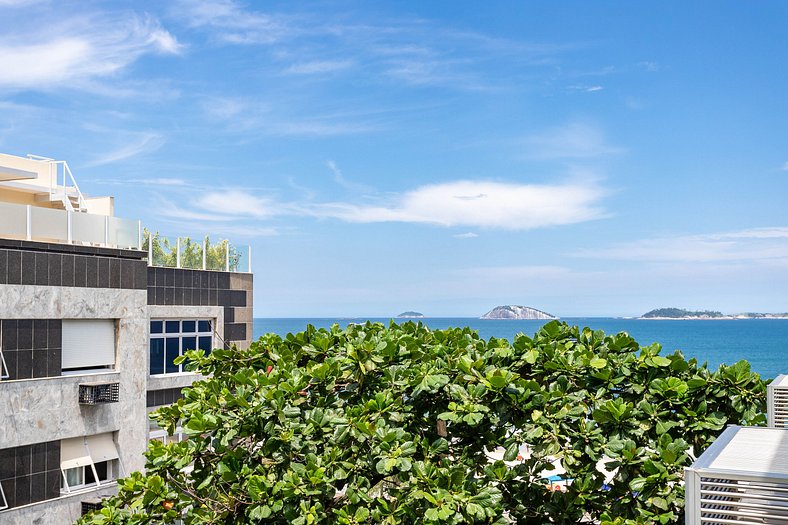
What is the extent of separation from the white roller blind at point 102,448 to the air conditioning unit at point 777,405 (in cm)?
1857

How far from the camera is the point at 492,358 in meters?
A: 7.33

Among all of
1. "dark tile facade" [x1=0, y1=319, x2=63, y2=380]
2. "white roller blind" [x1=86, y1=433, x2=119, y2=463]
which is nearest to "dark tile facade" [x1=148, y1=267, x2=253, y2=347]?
"white roller blind" [x1=86, y1=433, x2=119, y2=463]

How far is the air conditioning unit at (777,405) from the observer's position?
6707mm

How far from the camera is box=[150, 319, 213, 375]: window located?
24578 millimetres

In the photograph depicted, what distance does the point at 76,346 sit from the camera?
2059 centimetres

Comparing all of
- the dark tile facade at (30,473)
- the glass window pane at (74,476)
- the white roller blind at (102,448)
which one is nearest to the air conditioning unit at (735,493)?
the dark tile facade at (30,473)

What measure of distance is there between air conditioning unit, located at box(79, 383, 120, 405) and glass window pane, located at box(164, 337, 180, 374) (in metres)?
3.70

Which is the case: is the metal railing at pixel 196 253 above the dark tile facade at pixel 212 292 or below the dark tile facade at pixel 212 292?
above

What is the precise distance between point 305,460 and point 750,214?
519 feet

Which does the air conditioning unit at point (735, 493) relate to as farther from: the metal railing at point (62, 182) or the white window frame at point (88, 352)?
the metal railing at point (62, 182)

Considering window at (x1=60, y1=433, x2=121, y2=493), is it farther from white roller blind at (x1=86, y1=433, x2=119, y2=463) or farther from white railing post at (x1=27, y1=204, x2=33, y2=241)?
white railing post at (x1=27, y1=204, x2=33, y2=241)

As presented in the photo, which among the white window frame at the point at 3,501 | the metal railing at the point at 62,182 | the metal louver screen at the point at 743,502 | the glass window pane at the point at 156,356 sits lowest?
the white window frame at the point at 3,501

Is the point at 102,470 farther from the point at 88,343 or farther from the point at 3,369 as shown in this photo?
the point at 3,369

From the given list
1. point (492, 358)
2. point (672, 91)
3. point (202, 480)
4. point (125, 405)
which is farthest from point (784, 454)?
point (672, 91)
